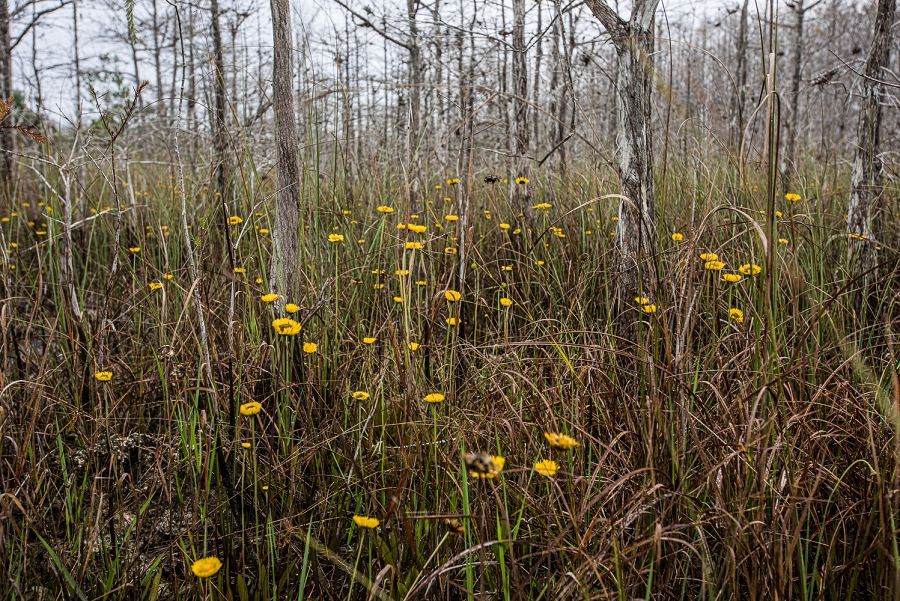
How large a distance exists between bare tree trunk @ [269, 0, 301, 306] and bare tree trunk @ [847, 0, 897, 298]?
2.17m

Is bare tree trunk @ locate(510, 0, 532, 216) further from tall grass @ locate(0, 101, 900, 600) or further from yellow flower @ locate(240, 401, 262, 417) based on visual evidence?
yellow flower @ locate(240, 401, 262, 417)

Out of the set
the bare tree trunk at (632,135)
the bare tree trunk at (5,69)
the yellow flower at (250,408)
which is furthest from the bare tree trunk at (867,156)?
the bare tree trunk at (5,69)

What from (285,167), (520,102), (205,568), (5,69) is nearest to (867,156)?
(520,102)

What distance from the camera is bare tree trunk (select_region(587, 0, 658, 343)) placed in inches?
73.5

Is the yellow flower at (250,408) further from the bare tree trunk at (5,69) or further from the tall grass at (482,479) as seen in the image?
the bare tree trunk at (5,69)

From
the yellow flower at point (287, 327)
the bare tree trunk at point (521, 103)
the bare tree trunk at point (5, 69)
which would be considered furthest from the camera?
the bare tree trunk at point (5, 69)

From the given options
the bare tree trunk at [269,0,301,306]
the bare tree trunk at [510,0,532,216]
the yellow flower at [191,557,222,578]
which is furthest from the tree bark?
the yellow flower at [191,557,222,578]

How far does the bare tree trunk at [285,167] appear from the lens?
1907 mm

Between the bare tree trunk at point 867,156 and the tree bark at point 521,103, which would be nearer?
the bare tree trunk at point 867,156

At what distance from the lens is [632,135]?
76.7 inches

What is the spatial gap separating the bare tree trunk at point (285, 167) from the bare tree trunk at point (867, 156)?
217cm

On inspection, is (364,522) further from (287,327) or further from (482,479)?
(287,327)

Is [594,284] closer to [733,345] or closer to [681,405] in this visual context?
[733,345]

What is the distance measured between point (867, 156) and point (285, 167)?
255cm
